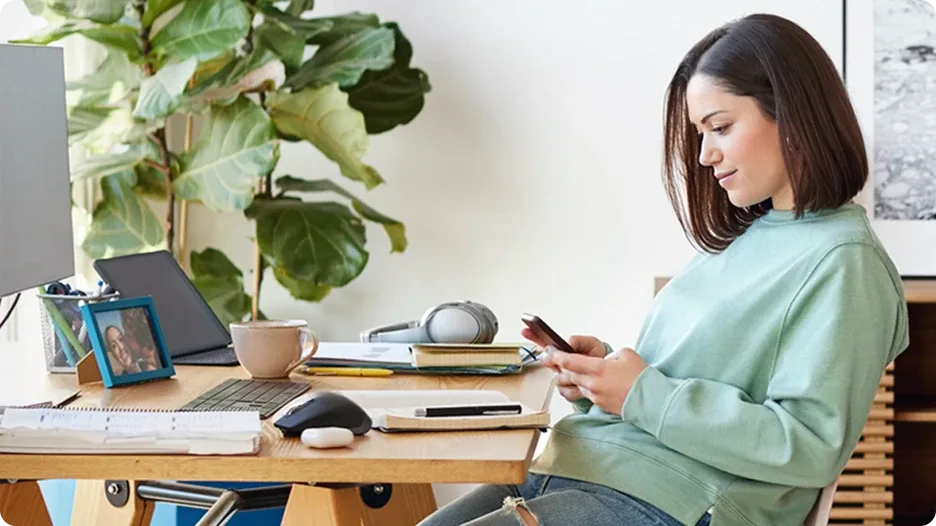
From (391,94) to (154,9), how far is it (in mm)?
578

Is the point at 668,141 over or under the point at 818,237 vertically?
over

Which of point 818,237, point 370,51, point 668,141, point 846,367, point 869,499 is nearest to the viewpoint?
point 846,367

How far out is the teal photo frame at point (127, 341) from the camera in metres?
1.51

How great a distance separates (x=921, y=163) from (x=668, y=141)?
145 centimetres

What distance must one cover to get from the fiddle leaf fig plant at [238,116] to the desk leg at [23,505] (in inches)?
42.4

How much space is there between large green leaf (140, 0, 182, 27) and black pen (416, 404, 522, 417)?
1.53 metres

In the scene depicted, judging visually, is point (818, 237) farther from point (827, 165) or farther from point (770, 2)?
point (770, 2)

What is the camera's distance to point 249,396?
1433 mm

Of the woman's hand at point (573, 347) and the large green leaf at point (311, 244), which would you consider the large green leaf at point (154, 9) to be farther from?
the woman's hand at point (573, 347)

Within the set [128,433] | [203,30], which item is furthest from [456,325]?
[203,30]

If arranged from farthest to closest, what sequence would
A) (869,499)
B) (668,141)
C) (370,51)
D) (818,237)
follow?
(370,51) → (869,499) → (668,141) → (818,237)

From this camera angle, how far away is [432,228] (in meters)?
3.01

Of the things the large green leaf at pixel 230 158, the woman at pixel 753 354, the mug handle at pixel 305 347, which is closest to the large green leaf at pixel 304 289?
the large green leaf at pixel 230 158

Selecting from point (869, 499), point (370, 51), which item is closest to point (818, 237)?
point (869, 499)
